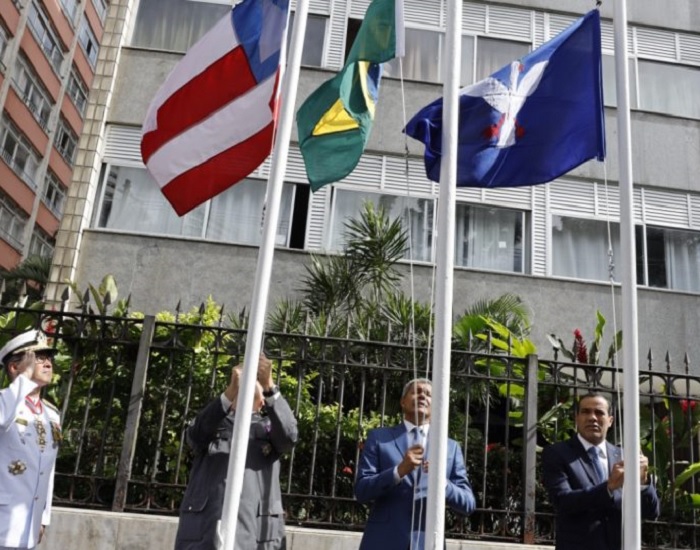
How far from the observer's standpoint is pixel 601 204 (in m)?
12.5

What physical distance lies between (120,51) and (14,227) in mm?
20471

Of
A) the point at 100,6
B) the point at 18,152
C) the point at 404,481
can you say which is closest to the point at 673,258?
the point at 404,481

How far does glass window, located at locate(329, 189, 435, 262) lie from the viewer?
11.9m

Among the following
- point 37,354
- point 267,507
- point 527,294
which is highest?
point 527,294

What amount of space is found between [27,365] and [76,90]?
33.9 meters

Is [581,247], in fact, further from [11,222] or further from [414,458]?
[11,222]

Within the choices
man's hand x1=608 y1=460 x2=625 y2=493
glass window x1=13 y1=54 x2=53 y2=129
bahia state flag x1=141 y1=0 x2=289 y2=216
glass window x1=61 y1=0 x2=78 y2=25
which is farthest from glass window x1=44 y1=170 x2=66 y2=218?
man's hand x1=608 y1=460 x2=625 y2=493

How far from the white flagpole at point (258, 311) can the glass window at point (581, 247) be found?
335 inches

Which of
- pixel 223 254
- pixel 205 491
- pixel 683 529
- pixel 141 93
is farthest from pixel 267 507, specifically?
pixel 141 93

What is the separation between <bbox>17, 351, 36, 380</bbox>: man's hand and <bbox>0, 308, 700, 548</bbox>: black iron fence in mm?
1936

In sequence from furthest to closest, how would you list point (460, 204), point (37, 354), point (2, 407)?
point (460, 204) → point (37, 354) → point (2, 407)

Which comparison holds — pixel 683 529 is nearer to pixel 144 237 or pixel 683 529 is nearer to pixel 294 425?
pixel 294 425

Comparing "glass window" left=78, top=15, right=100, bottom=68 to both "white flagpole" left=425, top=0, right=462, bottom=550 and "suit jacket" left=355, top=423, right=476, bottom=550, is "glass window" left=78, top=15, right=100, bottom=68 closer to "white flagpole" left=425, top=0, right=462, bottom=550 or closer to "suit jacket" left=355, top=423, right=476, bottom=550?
"white flagpole" left=425, top=0, right=462, bottom=550

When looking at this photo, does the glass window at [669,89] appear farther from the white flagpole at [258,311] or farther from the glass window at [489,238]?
the white flagpole at [258,311]
